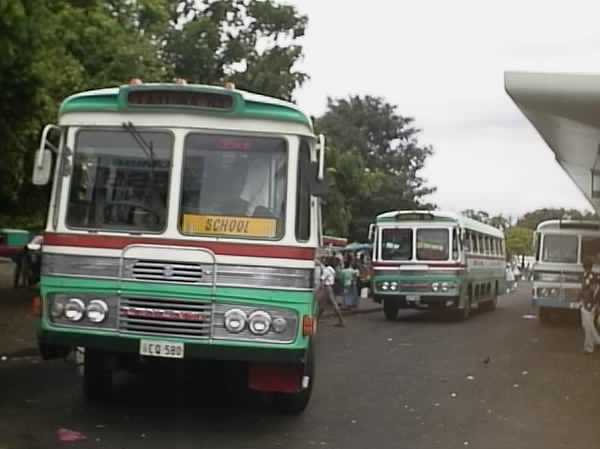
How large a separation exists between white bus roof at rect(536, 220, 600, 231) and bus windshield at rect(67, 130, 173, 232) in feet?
53.2

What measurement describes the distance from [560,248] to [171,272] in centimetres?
1615

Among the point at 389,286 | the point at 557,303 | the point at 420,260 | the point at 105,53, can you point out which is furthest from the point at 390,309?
the point at 105,53

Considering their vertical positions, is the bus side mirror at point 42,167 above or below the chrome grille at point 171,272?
above

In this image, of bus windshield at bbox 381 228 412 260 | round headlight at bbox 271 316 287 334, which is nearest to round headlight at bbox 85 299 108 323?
round headlight at bbox 271 316 287 334

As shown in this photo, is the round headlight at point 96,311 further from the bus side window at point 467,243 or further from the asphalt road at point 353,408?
the bus side window at point 467,243

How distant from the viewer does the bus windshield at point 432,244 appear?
72.7 ft

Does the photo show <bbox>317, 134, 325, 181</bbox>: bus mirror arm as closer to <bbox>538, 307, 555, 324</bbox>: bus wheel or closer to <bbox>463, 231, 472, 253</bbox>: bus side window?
<bbox>463, 231, 472, 253</bbox>: bus side window

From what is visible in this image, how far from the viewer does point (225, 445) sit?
770cm

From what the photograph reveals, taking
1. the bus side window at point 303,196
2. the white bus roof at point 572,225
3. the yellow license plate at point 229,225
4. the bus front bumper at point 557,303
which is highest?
the white bus roof at point 572,225

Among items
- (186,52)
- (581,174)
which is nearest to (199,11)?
(186,52)

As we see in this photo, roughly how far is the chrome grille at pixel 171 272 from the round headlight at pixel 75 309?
0.58 metres

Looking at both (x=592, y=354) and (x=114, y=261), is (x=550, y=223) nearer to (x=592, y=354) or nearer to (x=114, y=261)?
(x=592, y=354)

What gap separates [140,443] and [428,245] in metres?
15.4

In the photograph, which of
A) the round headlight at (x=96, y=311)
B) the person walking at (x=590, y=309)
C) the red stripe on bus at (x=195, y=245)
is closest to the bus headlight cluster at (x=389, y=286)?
the person walking at (x=590, y=309)
